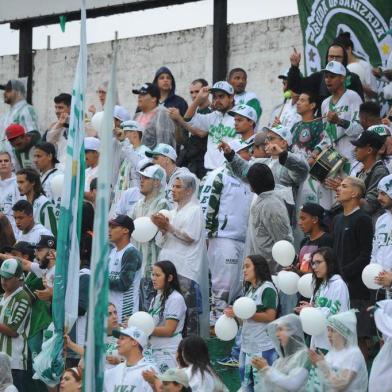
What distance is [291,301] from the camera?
1252cm

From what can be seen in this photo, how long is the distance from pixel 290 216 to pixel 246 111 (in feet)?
4.48

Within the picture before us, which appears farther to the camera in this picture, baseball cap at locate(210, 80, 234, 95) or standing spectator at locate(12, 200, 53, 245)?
baseball cap at locate(210, 80, 234, 95)

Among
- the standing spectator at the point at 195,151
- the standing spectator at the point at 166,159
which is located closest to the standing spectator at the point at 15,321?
the standing spectator at the point at 166,159

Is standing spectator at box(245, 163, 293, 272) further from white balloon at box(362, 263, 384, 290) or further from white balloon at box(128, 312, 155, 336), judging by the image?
white balloon at box(128, 312, 155, 336)

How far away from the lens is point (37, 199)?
14375 millimetres

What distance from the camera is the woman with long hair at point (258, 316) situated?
37.4 feet

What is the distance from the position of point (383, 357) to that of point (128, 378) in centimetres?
193

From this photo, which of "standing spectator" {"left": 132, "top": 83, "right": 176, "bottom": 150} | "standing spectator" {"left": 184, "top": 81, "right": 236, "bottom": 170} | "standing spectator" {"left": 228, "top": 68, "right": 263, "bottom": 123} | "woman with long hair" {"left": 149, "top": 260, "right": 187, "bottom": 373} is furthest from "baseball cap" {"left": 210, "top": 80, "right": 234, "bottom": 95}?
"woman with long hair" {"left": 149, "top": 260, "right": 187, "bottom": 373}

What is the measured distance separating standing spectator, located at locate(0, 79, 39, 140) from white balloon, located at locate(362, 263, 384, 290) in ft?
24.0

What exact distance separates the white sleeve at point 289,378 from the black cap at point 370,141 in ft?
11.3

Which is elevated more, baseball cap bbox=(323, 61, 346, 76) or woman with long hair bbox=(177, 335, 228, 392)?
baseball cap bbox=(323, 61, 346, 76)

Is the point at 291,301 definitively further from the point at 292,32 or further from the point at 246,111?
the point at 292,32

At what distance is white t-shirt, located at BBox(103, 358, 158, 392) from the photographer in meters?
10.5

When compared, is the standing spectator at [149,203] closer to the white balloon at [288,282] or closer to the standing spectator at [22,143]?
the white balloon at [288,282]
